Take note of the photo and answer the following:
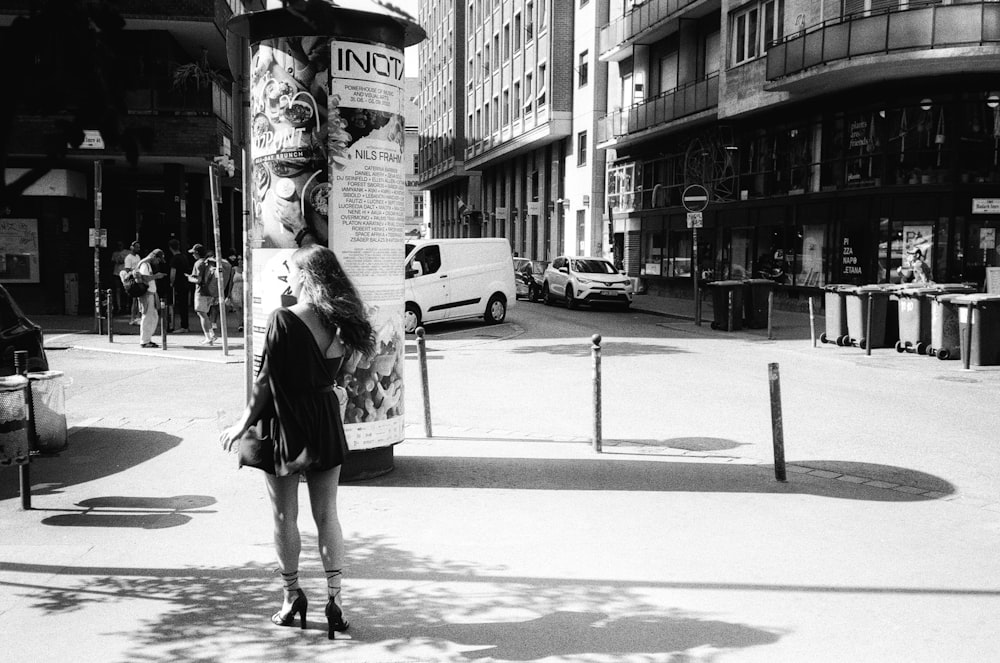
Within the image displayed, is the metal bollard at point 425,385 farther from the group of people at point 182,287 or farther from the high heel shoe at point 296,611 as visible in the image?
the group of people at point 182,287

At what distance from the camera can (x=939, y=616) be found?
15.0ft

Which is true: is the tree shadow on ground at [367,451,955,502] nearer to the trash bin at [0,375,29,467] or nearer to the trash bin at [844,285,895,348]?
the trash bin at [0,375,29,467]

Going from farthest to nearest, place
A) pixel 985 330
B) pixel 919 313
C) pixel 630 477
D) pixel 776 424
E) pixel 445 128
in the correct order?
pixel 445 128, pixel 919 313, pixel 985 330, pixel 630 477, pixel 776 424

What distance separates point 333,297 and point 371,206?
281 centimetres

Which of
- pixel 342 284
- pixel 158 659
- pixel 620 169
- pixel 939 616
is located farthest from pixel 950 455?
pixel 620 169

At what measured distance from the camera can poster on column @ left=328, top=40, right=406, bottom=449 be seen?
22.6 feet

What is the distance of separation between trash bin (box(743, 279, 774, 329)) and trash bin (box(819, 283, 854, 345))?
3166 millimetres

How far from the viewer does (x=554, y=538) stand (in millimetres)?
5879

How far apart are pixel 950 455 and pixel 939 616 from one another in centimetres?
420

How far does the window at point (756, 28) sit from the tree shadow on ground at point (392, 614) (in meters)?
24.6

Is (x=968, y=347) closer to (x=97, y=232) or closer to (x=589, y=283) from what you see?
(x=589, y=283)

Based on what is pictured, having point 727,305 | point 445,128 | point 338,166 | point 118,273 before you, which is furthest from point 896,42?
point 445,128

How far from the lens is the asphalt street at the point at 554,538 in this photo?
14.2 ft

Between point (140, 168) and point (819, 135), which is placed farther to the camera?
point (819, 135)
